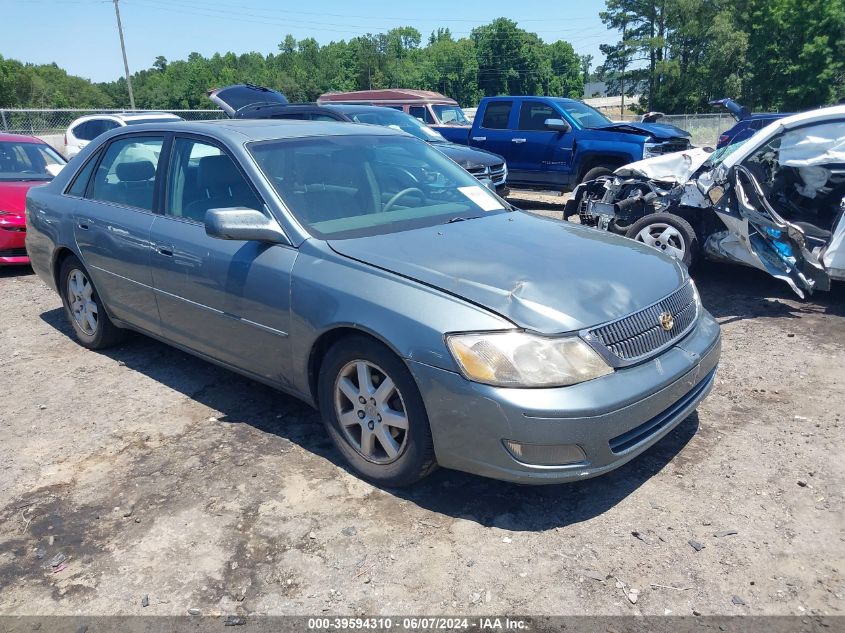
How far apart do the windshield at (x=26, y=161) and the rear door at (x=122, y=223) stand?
4.22m

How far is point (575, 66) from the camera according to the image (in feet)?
346

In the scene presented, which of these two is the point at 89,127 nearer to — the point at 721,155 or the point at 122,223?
the point at 122,223

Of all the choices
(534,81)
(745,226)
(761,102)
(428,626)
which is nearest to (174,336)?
(428,626)

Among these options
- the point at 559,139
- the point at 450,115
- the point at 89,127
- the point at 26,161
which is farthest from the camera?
the point at 450,115

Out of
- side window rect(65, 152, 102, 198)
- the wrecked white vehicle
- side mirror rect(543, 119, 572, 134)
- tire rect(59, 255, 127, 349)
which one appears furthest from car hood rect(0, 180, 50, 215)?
side mirror rect(543, 119, 572, 134)

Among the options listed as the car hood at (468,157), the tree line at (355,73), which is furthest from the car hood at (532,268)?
the tree line at (355,73)

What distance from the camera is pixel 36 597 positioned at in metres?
2.76

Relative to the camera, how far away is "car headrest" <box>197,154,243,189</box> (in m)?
4.04

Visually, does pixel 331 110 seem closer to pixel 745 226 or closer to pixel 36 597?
pixel 745 226

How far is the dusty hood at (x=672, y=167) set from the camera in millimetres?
7130

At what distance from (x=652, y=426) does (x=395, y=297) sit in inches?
51.9

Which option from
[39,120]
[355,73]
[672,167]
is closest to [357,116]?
[672,167]

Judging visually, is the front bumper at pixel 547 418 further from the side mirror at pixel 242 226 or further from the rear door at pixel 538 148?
the rear door at pixel 538 148

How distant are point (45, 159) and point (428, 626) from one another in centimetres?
902
